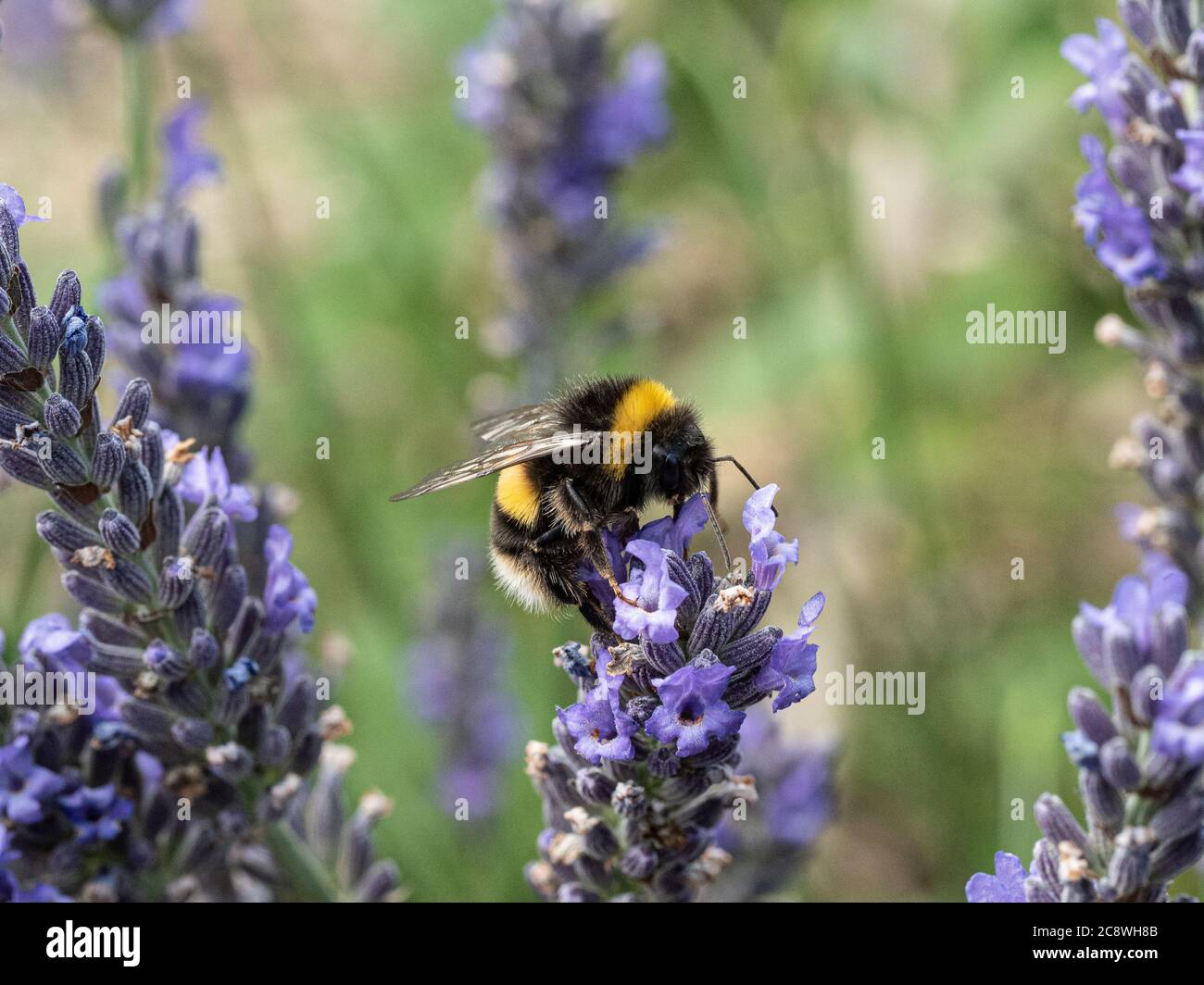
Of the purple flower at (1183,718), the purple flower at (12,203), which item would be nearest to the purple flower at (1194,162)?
the purple flower at (1183,718)

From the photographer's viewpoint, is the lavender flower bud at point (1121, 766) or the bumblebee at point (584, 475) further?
the bumblebee at point (584, 475)

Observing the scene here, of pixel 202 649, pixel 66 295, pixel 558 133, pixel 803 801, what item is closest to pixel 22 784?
pixel 202 649

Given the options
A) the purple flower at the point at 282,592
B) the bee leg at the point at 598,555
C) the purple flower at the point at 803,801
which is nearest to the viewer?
the bee leg at the point at 598,555

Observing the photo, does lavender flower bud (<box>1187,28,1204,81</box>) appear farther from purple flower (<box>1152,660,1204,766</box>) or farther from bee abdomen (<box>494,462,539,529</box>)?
bee abdomen (<box>494,462,539,529</box>)

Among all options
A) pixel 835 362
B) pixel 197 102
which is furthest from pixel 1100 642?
pixel 835 362

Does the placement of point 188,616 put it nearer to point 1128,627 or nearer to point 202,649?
point 202,649

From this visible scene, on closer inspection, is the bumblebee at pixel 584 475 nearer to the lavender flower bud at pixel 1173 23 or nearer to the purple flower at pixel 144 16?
the lavender flower bud at pixel 1173 23
